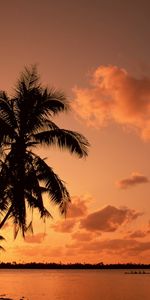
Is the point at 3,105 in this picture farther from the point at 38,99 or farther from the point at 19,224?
the point at 19,224

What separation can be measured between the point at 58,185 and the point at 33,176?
1106 millimetres

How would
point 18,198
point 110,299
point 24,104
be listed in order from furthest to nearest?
point 110,299 < point 24,104 < point 18,198

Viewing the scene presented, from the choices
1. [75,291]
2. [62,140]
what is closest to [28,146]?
[62,140]

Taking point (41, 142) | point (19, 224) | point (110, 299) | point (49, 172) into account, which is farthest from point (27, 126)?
point (110, 299)

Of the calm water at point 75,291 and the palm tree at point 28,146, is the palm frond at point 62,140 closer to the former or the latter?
the palm tree at point 28,146

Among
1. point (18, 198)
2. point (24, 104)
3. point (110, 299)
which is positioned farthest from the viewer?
point (110, 299)

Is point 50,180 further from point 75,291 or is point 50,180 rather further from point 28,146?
point 75,291

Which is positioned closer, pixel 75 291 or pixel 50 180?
pixel 50 180

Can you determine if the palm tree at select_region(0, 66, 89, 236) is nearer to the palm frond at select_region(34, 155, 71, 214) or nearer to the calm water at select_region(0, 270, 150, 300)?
the palm frond at select_region(34, 155, 71, 214)

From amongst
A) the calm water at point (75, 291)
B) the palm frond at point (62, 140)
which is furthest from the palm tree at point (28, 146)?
the calm water at point (75, 291)

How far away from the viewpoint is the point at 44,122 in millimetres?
20688

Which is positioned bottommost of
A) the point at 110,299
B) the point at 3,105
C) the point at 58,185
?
the point at 110,299

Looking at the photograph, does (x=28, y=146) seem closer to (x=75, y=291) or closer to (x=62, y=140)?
(x=62, y=140)

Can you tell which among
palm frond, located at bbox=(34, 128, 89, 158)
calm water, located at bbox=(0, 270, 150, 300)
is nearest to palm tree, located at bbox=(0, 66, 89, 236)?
palm frond, located at bbox=(34, 128, 89, 158)
